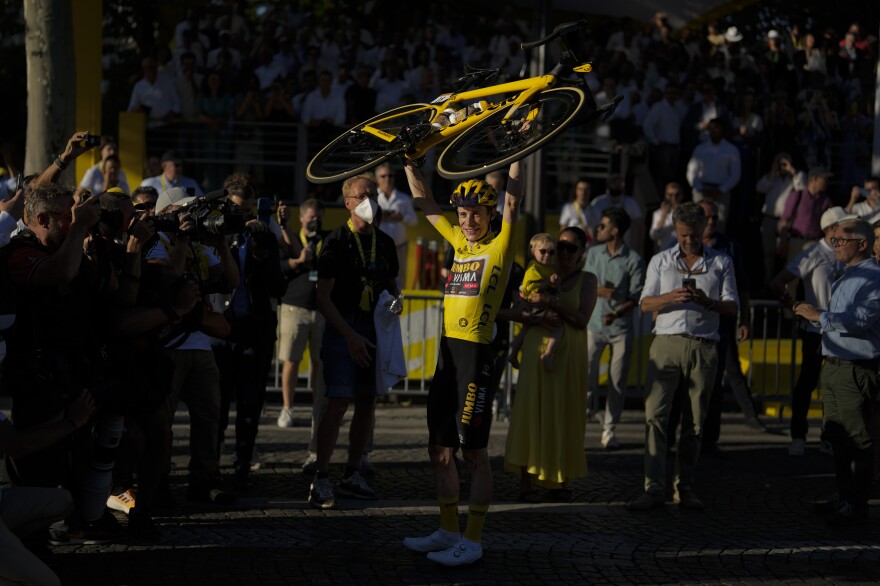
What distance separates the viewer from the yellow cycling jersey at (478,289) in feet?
23.1

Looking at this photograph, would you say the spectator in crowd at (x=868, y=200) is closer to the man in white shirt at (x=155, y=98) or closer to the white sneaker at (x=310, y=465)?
the white sneaker at (x=310, y=465)

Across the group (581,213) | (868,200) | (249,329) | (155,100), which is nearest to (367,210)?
(249,329)

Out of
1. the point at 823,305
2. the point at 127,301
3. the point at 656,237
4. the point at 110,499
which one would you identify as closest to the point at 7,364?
the point at 127,301

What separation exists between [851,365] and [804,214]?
838 cm

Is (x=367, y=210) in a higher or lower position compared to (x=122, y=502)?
higher

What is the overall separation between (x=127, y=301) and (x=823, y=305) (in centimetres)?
644

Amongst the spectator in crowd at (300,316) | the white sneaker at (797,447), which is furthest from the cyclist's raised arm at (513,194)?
the white sneaker at (797,447)

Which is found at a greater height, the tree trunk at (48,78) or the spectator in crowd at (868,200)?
the tree trunk at (48,78)

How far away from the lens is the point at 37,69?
11.4m

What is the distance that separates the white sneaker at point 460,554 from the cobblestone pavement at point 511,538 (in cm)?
5

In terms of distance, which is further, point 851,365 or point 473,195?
point 851,365

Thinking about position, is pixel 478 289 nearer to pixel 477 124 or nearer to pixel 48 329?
pixel 477 124

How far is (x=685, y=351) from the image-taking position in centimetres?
859

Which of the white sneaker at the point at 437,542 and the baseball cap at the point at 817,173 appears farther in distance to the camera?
Result: the baseball cap at the point at 817,173
